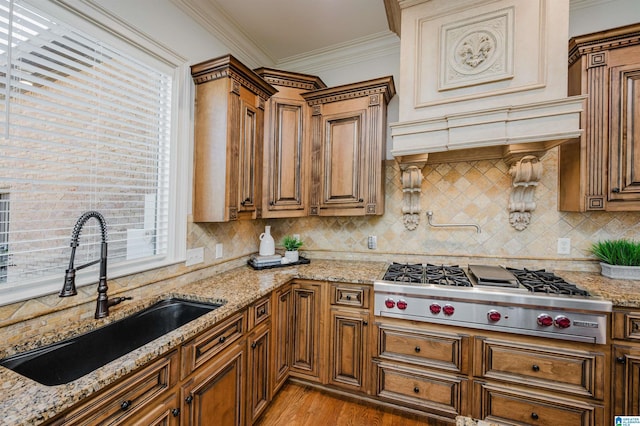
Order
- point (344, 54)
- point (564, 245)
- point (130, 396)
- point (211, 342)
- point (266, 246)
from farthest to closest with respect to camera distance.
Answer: point (344, 54), point (266, 246), point (564, 245), point (211, 342), point (130, 396)

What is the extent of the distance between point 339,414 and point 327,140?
7.05 ft

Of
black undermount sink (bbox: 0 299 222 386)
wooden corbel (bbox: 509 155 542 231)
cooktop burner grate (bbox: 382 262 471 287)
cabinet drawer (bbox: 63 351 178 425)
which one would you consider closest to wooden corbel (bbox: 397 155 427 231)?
cooktop burner grate (bbox: 382 262 471 287)

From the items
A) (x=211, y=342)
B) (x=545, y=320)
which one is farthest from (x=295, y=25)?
(x=545, y=320)

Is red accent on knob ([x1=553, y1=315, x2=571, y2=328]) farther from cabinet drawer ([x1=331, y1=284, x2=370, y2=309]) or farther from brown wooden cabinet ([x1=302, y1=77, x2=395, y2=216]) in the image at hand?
brown wooden cabinet ([x1=302, y1=77, x2=395, y2=216])

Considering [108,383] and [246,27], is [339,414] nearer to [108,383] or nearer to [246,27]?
[108,383]

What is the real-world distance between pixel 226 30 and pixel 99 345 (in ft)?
7.84

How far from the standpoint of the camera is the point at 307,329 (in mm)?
2178

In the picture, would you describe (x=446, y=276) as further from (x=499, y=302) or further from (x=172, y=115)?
(x=172, y=115)

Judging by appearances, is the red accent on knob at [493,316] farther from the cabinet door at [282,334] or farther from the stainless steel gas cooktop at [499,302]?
the cabinet door at [282,334]

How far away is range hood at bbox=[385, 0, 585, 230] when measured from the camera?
1653mm

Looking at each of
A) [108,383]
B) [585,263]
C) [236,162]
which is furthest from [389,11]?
[108,383]

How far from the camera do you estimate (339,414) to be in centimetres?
197

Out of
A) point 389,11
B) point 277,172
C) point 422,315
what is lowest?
point 422,315

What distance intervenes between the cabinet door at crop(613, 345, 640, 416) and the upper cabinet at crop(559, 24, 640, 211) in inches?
35.1
